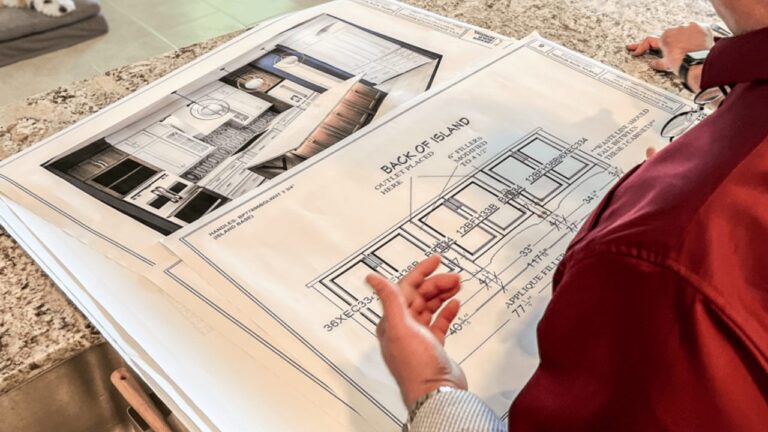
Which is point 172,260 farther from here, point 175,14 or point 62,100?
point 175,14

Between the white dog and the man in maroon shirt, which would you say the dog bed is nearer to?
the white dog

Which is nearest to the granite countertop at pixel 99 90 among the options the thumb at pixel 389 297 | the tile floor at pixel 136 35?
the thumb at pixel 389 297

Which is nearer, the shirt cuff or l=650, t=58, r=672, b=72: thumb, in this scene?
the shirt cuff

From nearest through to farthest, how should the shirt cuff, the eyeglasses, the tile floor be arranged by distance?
1. the shirt cuff
2. the eyeglasses
3. the tile floor

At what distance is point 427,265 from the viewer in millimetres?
408

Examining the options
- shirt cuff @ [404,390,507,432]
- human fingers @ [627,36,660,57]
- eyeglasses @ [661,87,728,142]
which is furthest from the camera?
human fingers @ [627,36,660,57]

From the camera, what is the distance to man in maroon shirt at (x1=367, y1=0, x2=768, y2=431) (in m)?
0.24

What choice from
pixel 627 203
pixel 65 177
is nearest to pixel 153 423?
pixel 65 177

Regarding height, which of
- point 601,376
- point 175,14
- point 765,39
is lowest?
point 175,14

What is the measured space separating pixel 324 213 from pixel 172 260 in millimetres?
111

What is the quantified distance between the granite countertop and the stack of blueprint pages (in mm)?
15

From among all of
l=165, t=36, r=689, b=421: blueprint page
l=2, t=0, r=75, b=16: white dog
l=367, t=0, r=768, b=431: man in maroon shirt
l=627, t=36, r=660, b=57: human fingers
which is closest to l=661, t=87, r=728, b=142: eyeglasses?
l=165, t=36, r=689, b=421: blueprint page

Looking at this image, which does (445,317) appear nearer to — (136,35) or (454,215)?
(454,215)

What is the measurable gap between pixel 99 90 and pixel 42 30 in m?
1.21
